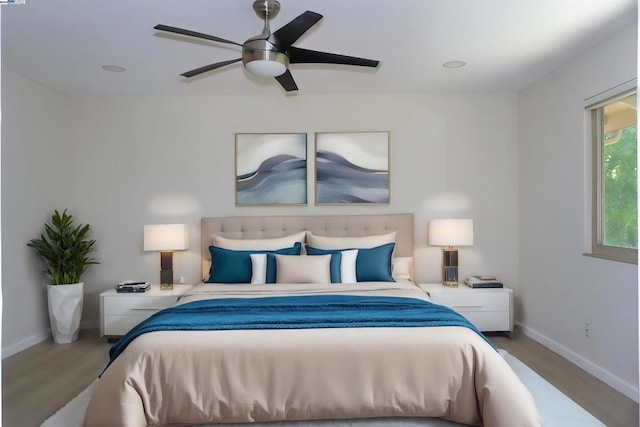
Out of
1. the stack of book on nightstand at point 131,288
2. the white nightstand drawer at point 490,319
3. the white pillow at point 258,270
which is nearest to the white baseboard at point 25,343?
the stack of book on nightstand at point 131,288

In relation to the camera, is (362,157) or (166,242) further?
(362,157)

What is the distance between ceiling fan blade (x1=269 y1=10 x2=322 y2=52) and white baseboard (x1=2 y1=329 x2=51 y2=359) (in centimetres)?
347

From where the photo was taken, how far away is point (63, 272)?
4.54 meters

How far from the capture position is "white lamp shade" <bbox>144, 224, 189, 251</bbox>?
15.3 feet

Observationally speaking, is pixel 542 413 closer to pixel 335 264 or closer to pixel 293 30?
pixel 335 264

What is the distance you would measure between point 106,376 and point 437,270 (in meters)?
3.47

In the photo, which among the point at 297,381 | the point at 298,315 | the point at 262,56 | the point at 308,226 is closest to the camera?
the point at 297,381

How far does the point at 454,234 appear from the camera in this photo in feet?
15.2

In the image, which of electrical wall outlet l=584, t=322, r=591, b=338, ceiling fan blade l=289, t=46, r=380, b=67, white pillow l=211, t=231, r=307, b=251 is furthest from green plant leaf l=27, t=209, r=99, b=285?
electrical wall outlet l=584, t=322, r=591, b=338

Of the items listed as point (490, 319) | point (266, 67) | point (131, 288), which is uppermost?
point (266, 67)

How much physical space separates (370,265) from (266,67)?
2154mm

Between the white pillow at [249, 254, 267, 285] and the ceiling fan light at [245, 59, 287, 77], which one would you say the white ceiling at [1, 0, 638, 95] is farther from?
the white pillow at [249, 254, 267, 285]

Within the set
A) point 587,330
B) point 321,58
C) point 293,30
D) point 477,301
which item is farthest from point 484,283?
point 293,30

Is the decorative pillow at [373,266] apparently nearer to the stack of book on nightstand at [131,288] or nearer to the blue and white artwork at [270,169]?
the blue and white artwork at [270,169]
